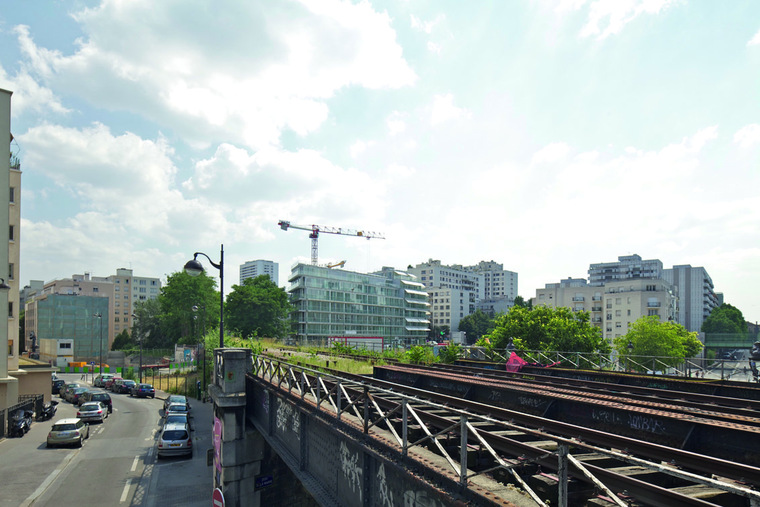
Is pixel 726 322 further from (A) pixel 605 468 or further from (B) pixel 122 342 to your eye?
(B) pixel 122 342

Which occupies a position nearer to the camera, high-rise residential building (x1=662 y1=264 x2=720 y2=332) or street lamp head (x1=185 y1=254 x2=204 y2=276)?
street lamp head (x1=185 y1=254 x2=204 y2=276)

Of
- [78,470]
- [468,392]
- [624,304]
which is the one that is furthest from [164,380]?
[624,304]

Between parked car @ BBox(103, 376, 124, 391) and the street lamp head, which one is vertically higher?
the street lamp head

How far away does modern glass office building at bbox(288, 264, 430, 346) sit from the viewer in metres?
110

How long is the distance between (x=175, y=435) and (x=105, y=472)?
13.0ft

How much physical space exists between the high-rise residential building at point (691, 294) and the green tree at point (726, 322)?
A: 1005 centimetres

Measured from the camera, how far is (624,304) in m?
95.7

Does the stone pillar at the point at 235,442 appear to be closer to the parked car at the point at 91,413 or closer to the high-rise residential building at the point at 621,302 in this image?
the parked car at the point at 91,413

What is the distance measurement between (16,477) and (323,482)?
20.0 meters

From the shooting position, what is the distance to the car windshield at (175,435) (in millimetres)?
26047

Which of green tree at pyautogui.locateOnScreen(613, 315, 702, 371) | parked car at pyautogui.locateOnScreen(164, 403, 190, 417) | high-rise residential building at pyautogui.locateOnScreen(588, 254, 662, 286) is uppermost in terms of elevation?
high-rise residential building at pyautogui.locateOnScreen(588, 254, 662, 286)

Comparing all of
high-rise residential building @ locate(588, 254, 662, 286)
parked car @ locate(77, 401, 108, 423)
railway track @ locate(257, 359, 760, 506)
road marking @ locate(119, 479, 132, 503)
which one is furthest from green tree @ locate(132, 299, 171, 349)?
high-rise residential building @ locate(588, 254, 662, 286)

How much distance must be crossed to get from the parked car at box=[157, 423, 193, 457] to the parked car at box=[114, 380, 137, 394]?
99.9 feet

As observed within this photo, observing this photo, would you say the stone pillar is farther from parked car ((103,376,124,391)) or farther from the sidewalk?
parked car ((103,376,124,391))
